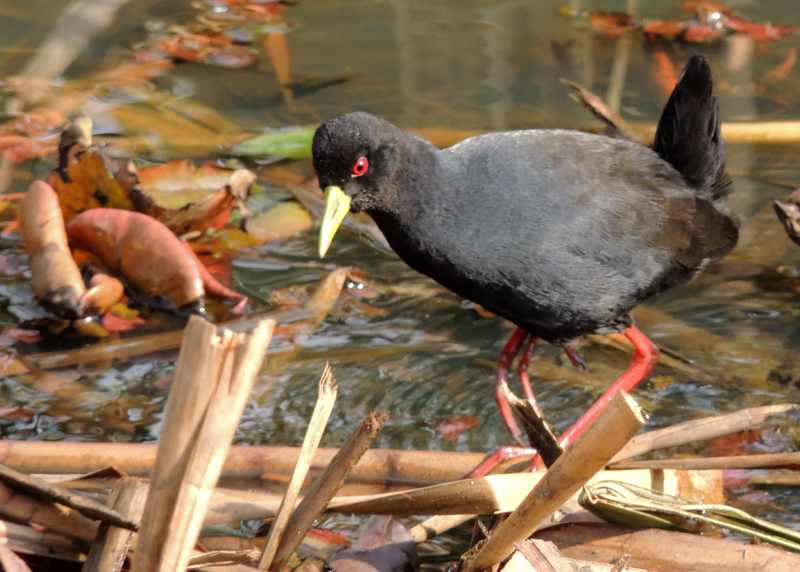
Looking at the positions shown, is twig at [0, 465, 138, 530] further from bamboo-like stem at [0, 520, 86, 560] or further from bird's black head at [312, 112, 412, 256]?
bird's black head at [312, 112, 412, 256]

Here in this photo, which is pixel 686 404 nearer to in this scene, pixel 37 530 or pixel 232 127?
pixel 37 530

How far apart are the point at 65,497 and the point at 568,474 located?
833 millimetres

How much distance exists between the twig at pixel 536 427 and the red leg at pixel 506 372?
0.89m

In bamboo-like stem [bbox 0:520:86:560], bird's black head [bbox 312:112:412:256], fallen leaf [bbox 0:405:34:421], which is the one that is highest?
bird's black head [bbox 312:112:412:256]

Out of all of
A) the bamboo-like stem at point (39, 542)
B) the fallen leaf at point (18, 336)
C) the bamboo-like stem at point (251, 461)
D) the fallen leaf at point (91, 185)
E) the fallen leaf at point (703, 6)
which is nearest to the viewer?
the bamboo-like stem at point (39, 542)

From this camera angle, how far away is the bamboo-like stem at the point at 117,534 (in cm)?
204

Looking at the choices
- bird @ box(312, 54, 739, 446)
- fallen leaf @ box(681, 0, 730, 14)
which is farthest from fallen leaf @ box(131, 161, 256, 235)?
fallen leaf @ box(681, 0, 730, 14)

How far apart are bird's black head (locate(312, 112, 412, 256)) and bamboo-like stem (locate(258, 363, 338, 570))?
97 centimetres

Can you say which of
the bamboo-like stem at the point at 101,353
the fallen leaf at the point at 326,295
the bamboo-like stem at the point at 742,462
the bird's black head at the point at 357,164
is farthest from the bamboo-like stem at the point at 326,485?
the fallen leaf at the point at 326,295

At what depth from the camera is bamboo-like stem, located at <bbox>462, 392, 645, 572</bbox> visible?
174 centimetres

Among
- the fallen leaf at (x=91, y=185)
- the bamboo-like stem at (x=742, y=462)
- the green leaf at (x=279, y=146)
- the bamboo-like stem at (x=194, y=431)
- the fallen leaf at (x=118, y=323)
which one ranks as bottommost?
the fallen leaf at (x=118, y=323)

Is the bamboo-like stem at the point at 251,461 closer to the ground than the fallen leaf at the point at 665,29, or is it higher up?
closer to the ground

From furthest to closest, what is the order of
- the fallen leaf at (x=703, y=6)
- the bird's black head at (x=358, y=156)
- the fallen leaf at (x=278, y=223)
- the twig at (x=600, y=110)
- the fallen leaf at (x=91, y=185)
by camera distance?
1. the fallen leaf at (x=703, y=6)
2. the fallen leaf at (x=278, y=223)
3. the twig at (x=600, y=110)
4. the fallen leaf at (x=91, y=185)
5. the bird's black head at (x=358, y=156)

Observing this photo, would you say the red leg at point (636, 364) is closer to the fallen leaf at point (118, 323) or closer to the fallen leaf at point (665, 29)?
the fallen leaf at point (118, 323)
